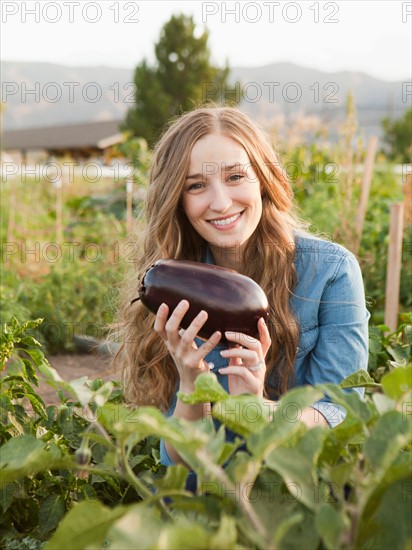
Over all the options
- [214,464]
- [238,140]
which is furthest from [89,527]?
[238,140]

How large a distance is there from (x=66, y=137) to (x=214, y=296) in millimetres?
41980

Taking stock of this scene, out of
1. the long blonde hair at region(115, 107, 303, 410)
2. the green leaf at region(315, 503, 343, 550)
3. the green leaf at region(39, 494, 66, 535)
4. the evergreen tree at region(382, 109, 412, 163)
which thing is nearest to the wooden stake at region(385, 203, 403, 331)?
the long blonde hair at region(115, 107, 303, 410)

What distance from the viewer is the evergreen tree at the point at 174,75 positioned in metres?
27.6

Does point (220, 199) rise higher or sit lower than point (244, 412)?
higher

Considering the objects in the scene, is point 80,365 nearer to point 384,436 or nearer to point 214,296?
point 214,296

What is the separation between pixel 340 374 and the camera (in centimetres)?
195

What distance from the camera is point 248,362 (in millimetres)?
1568

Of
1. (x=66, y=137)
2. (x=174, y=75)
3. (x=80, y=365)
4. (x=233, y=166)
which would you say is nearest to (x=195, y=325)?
(x=233, y=166)

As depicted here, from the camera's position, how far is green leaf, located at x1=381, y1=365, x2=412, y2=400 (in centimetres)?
81

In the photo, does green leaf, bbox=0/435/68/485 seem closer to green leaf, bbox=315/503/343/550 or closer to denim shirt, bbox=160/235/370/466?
green leaf, bbox=315/503/343/550

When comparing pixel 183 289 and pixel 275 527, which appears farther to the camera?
pixel 183 289

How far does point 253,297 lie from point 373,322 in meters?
2.67

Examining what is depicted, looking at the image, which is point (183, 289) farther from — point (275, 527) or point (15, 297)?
point (15, 297)

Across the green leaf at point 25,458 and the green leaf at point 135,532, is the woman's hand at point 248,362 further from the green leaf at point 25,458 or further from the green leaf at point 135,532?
the green leaf at point 135,532
